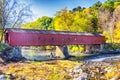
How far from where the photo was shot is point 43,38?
36.4 meters

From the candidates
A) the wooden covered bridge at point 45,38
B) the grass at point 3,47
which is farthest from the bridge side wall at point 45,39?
the grass at point 3,47

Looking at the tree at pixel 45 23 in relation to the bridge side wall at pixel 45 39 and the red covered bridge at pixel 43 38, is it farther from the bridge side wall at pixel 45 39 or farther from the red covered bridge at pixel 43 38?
the red covered bridge at pixel 43 38

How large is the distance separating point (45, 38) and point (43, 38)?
1.15ft

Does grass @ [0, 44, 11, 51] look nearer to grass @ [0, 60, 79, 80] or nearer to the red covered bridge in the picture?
the red covered bridge

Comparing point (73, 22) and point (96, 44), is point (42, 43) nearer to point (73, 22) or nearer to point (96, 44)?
point (96, 44)

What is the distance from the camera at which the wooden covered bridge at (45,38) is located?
3259 cm

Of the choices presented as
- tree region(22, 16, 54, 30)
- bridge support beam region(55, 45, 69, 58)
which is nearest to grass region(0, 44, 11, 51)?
bridge support beam region(55, 45, 69, 58)

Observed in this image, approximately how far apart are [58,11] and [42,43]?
21011 mm

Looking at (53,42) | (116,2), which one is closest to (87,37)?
(53,42)

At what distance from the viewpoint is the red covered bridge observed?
32.6 m

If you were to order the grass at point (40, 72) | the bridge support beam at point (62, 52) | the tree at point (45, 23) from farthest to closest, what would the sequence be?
the tree at point (45, 23), the bridge support beam at point (62, 52), the grass at point (40, 72)

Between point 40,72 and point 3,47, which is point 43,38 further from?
point 40,72

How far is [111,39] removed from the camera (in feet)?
179

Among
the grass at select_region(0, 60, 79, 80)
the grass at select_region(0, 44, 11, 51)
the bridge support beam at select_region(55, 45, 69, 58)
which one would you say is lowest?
the bridge support beam at select_region(55, 45, 69, 58)
